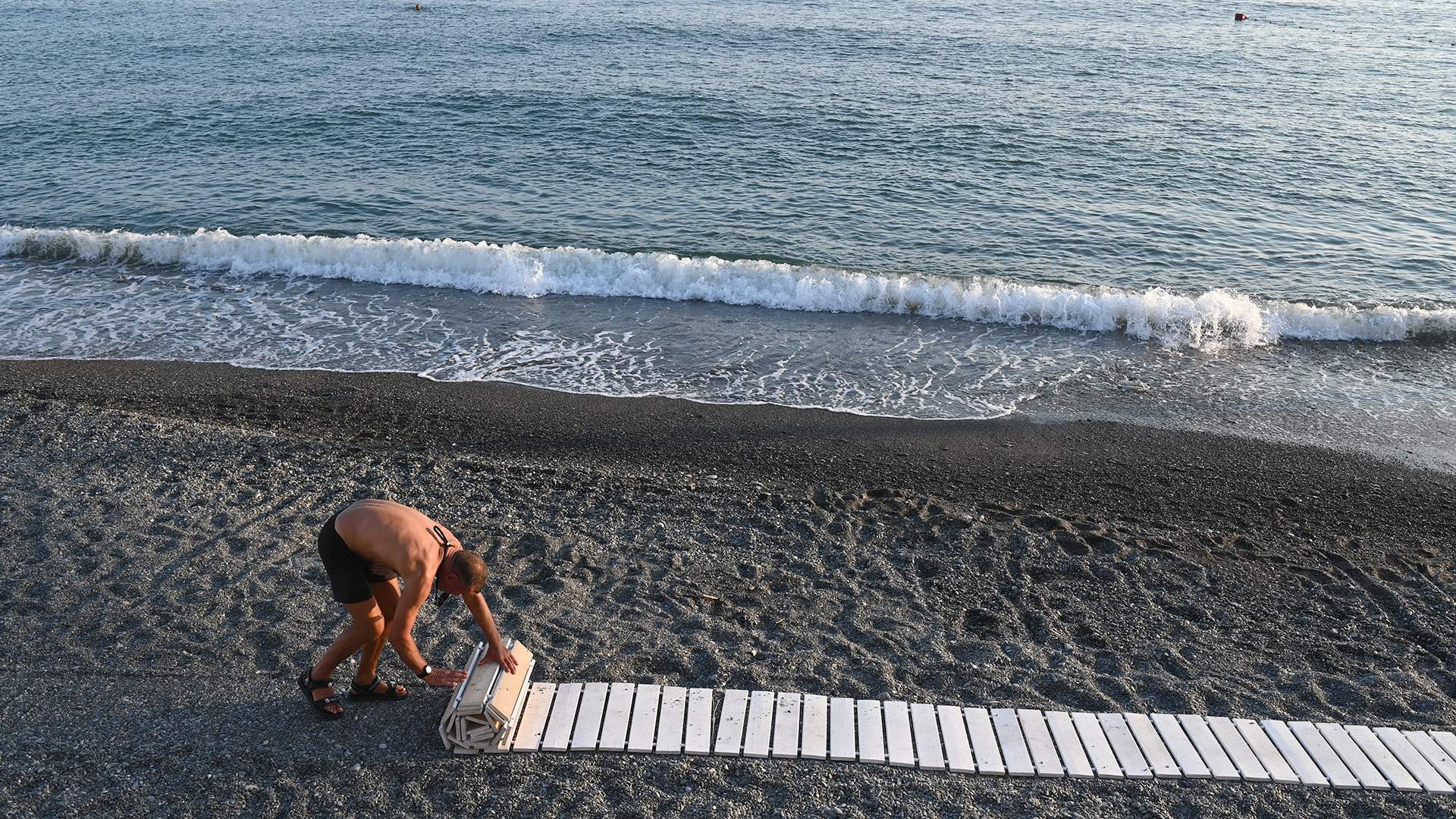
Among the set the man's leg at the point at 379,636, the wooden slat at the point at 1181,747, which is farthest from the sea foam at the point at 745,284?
the man's leg at the point at 379,636

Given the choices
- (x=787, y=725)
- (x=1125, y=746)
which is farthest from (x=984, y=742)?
(x=787, y=725)

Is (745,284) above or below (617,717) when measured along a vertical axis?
below

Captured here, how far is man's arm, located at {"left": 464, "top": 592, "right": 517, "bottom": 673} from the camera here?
5.38 m

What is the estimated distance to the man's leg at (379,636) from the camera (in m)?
5.53

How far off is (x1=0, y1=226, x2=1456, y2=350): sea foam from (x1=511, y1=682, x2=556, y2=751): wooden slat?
9.28m

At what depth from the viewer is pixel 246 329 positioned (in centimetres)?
1296

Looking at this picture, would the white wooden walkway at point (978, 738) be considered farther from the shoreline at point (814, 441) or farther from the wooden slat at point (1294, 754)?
the shoreline at point (814, 441)

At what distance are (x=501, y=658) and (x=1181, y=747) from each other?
148 inches

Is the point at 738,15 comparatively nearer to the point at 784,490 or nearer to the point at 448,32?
the point at 448,32

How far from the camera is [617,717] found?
567 cm

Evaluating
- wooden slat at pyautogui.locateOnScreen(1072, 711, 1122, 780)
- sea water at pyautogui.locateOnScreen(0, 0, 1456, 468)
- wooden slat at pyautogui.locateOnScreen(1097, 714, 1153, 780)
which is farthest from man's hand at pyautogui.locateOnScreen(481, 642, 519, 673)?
sea water at pyautogui.locateOnScreen(0, 0, 1456, 468)

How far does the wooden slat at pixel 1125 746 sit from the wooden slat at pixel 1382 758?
1270mm

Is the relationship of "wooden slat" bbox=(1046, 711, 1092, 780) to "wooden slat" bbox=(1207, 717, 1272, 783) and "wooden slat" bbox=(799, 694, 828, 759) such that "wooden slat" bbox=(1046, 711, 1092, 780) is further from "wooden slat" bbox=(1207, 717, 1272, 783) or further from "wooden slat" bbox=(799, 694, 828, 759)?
"wooden slat" bbox=(799, 694, 828, 759)

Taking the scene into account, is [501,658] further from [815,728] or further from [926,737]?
[926,737]
